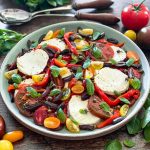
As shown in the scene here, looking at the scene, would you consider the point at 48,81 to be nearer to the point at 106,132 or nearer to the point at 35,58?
the point at 35,58

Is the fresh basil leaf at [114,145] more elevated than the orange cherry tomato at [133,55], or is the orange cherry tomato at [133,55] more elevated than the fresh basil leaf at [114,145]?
the orange cherry tomato at [133,55]

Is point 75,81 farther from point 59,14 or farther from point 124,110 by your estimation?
point 59,14

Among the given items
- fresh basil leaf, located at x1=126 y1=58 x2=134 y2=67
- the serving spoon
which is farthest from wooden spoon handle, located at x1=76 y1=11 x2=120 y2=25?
fresh basil leaf, located at x1=126 y1=58 x2=134 y2=67

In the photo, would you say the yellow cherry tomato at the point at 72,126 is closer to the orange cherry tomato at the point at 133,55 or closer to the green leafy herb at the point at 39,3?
the orange cherry tomato at the point at 133,55

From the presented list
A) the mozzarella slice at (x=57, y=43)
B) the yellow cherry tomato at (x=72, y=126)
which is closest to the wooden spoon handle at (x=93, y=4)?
the mozzarella slice at (x=57, y=43)

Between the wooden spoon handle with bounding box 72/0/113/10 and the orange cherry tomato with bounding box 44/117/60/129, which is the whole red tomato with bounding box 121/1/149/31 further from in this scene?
the orange cherry tomato with bounding box 44/117/60/129

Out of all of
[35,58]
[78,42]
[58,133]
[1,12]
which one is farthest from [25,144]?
[1,12]
